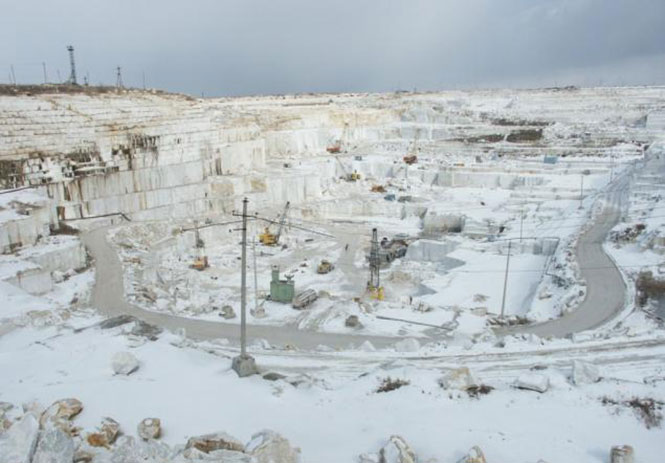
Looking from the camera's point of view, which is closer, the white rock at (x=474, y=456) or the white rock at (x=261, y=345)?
the white rock at (x=474, y=456)

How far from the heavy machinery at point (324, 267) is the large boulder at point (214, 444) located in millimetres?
18031

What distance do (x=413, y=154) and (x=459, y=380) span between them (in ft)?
129

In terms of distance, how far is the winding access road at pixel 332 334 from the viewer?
1470 centimetres

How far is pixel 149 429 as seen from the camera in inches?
279

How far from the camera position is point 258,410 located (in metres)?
7.89

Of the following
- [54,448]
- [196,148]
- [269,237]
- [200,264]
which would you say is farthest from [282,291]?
[196,148]

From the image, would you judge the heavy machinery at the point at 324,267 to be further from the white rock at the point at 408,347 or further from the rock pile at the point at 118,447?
the rock pile at the point at 118,447

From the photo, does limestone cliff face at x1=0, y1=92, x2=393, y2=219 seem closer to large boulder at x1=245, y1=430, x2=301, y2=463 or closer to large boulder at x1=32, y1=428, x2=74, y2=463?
large boulder at x1=32, y1=428, x2=74, y2=463

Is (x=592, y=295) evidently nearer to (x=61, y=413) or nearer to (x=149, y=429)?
(x=149, y=429)

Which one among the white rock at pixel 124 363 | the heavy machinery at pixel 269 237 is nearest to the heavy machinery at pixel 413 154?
the heavy machinery at pixel 269 237

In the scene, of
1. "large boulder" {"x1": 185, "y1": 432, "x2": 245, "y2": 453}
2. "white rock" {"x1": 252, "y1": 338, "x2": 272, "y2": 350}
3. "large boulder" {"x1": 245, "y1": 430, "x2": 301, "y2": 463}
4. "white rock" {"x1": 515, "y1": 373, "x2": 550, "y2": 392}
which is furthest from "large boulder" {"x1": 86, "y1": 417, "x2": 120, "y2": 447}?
"white rock" {"x1": 515, "y1": 373, "x2": 550, "y2": 392}

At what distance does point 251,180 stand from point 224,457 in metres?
28.5

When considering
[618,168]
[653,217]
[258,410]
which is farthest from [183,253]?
[618,168]

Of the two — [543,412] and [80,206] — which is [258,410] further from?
[80,206]
